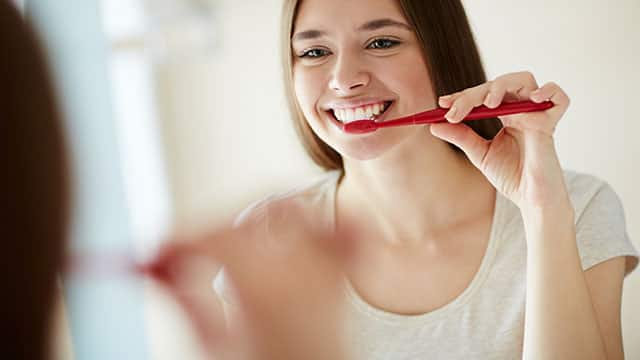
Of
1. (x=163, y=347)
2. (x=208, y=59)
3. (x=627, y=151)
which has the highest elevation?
(x=208, y=59)

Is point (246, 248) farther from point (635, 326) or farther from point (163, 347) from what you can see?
point (163, 347)

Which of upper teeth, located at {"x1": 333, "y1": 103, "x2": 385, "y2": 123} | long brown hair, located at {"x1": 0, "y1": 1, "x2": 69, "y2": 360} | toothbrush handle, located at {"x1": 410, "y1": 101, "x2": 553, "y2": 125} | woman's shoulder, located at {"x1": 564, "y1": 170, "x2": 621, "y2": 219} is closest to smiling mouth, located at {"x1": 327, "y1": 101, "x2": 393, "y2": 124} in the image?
upper teeth, located at {"x1": 333, "y1": 103, "x2": 385, "y2": 123}

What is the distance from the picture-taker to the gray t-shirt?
77cm

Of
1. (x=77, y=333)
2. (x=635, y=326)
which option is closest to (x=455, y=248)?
(x=635, y=326)

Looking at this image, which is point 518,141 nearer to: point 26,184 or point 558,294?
point 558,294

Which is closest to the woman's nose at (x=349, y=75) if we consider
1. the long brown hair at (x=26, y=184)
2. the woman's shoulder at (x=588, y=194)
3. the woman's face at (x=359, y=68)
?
the woman's face at (x=359, y=68)

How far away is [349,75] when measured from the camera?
736mm

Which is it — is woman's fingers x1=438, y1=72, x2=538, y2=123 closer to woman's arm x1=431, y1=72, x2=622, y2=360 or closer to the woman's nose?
woman's arm x1=431, y1=72, x2=622, y2=360

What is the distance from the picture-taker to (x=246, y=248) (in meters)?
0.56

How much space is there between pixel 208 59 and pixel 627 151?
688mm

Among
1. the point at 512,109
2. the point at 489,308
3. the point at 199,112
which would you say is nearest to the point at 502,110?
the point at 512,109

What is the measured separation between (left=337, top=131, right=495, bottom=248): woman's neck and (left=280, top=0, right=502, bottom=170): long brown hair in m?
0.06

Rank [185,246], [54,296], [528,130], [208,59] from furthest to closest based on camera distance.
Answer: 1. [208,59]
2. [528,130]
3. [185,246]
4. [54,296]

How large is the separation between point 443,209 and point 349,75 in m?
0.20
